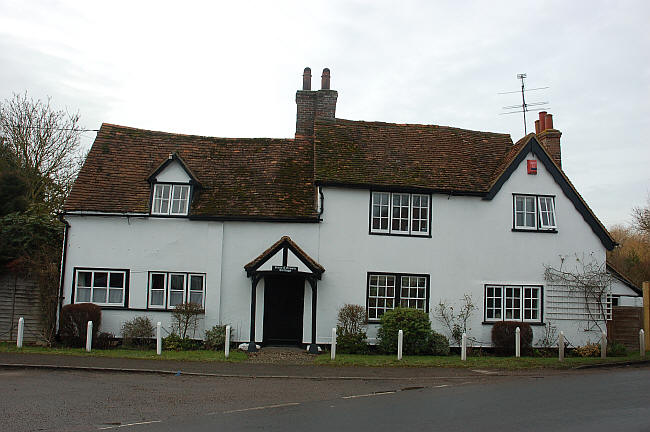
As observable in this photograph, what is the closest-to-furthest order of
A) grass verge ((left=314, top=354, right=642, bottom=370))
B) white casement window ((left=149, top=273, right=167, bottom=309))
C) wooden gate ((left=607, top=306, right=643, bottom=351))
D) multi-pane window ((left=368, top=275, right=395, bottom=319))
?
grass verge ((left=314, top=354, right=642, bottom=370)) < white casement window ((left=149, top=273, right=167, bottom=309)) < multi-pane window ((left=368, top=275, right=395, bottom=319)) < wooden gate ((left=607, top=306, right=643, bottom=351))

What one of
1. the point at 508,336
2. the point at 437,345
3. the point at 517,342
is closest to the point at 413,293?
the point at 437,345

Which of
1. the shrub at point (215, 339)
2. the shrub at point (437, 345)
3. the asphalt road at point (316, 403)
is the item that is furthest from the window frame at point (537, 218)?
the shrub at point (215, 339)

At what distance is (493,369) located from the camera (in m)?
16.8

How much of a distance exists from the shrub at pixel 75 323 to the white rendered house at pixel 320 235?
0.84 m

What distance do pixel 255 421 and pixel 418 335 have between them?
35.5ft

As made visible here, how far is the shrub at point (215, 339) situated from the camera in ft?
63.2

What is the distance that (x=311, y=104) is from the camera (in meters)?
24.6

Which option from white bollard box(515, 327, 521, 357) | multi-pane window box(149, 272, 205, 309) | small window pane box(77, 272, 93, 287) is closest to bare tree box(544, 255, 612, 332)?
white bollard box(515, 327, 521, 357)

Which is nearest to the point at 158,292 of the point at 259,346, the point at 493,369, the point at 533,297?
the point at 259,346

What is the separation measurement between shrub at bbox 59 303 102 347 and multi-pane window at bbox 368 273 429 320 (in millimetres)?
9427

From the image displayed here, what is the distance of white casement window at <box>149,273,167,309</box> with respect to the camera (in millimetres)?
19856

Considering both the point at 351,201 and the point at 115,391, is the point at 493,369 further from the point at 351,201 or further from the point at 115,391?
the point at 115,391

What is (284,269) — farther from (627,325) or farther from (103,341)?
(627,325)

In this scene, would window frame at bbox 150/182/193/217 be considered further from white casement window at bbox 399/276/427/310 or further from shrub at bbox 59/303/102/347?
white casement window at bbox 399/276/427/310
